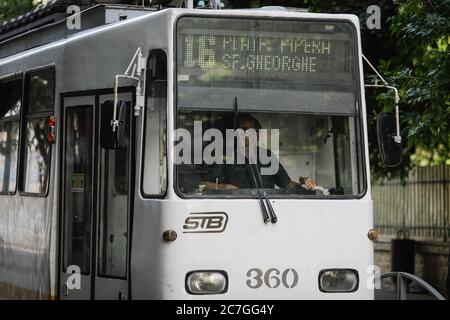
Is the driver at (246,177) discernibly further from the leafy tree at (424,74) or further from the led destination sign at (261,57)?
the leafy tree at (424,74)

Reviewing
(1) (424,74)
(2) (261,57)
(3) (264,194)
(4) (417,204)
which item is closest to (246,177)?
(3) (264,194)

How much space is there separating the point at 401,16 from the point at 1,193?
4.95 metres

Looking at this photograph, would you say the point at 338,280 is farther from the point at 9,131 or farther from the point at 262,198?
the point at 9,131

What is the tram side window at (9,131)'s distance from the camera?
1331cm

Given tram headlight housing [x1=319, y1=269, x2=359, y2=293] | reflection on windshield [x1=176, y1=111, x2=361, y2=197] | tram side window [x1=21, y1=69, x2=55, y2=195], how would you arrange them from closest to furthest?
reflection on windshield [x1=176, y1=111, x2=361, y2=197]
tram headlight housing [x1=319, y1=269, x2=359, y2=293]
tram side window [x1=21, y1=69, x2=55, y2=195]

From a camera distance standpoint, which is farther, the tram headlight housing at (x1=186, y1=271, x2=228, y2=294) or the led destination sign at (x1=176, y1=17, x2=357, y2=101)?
the led destination sign at (x1=176, y1=17, x2=357, y2=101)

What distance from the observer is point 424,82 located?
13.7 metres

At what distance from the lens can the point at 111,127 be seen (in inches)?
392

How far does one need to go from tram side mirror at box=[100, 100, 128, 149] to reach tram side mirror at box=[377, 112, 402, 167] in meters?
2.25

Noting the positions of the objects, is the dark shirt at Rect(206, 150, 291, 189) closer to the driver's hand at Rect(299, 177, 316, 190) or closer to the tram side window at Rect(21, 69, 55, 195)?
the driver's hand at Rect(299, 177, 316, 190)

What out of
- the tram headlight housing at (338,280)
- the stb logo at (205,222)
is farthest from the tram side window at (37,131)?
the tram headlight housing at (338,280)

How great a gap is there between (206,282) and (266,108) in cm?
157

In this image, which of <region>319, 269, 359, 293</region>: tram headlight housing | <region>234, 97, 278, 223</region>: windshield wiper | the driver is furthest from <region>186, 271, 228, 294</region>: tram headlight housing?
<region>319, 269, 359, 293</region>: tram headlight housing

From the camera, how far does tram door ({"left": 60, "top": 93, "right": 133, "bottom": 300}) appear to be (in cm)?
1072
